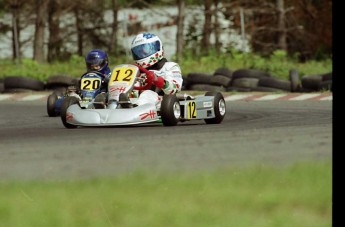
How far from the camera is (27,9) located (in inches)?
1292

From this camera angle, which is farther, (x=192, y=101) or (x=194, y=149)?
(x=192, y=101)

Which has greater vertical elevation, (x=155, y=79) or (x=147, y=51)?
(x=147, y=51)

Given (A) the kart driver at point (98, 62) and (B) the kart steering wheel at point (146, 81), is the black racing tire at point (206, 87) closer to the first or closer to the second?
(A) the kart driver at point (98, 62)

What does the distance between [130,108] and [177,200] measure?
5018 mm

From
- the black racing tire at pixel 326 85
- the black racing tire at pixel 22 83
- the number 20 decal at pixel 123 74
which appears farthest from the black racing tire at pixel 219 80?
the number 20 decal at pixel 123 74

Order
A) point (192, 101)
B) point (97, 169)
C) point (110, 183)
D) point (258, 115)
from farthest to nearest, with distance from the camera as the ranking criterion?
point (258, 115) → point (192, 101) → point (97, 169) → point (110, 183)

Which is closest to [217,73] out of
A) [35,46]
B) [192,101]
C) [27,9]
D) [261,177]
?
[192,101]

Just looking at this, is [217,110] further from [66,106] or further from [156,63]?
[66,106]

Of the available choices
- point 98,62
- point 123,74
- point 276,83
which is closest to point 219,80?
point 276,83

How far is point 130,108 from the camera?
10828 millimetres

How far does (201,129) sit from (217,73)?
7.40 m

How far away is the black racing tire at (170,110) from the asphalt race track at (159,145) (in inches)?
4.8

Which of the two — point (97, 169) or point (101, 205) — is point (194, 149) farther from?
point (101, 205)

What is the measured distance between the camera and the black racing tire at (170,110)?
1080 cm
